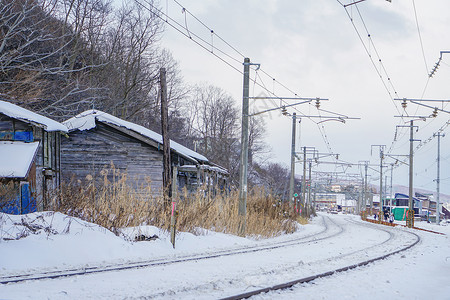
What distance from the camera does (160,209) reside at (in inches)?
608


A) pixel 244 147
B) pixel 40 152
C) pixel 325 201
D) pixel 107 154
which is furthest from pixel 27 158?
pixel 325 201

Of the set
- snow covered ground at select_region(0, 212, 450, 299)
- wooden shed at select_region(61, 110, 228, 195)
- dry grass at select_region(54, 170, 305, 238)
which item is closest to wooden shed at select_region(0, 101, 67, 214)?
dry grass at select_region(54, 170, 305, 238)

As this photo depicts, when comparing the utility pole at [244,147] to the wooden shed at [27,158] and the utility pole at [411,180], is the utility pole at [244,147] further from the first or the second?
the utility pole at [411,180]

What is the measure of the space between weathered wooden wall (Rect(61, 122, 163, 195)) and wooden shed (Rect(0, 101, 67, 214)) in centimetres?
445

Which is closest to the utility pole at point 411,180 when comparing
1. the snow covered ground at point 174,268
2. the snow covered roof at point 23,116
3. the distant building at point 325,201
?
the snow covered ground at point 174,268

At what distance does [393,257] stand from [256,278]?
6.57 metres

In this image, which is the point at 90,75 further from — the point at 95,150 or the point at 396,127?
the point at 396,127

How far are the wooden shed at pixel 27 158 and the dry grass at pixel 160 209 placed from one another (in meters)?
0.84

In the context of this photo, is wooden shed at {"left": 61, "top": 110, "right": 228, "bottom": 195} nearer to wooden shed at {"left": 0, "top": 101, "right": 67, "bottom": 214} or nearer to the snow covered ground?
wooden shed at {"left": 0, "top": 101, "right": 67, "bottom": 214}

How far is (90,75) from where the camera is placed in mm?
36281

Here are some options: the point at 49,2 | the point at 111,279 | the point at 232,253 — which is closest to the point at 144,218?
the point at 232,253

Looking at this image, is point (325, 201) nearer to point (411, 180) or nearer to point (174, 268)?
point (411, 180)

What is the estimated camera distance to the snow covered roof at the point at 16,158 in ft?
51.0

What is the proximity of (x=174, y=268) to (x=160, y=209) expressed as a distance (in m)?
5.73
